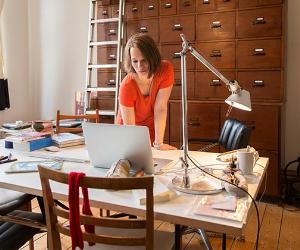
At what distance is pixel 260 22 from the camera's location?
9.22 feet

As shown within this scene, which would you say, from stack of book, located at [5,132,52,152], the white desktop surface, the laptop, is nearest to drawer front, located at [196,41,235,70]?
the white desktop surface

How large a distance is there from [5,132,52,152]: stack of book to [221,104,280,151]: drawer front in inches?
68.1

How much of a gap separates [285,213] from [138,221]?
2134mm

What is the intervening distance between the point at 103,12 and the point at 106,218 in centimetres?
293

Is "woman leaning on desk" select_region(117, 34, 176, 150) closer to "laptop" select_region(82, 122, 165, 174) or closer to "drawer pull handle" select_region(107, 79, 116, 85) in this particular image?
"laptop" select_region(82, 122, 165, 174)

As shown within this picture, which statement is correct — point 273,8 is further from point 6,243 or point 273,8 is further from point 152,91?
point 6,243

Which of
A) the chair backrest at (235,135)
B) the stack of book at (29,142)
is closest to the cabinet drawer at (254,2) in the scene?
the chair backrest at (235,135)

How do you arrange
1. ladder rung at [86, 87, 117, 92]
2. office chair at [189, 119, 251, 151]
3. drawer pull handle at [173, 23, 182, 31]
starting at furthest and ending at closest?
ladder rung at [86, 87, 117, 92]
drawer pull handle at [173, 23, 182, 31]
office chair at [189, 119, 251, 151]

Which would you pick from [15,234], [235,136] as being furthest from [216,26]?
[15,234]

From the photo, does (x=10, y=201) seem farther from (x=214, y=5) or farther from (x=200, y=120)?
(x=214, y=5)

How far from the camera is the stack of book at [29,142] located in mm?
1921

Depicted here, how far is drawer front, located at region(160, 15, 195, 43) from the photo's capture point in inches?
121

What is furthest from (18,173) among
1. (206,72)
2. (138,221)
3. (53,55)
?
(53,55)

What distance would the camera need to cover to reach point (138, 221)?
102 cm
